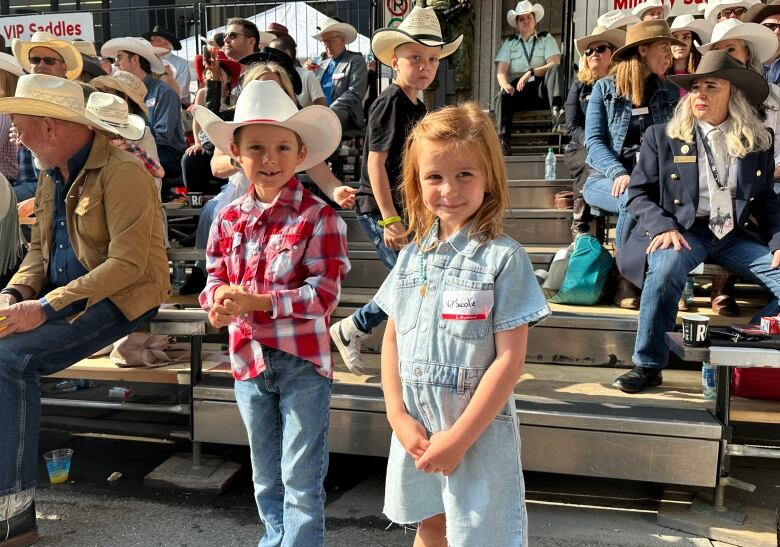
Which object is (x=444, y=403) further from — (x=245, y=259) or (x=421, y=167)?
(x=245, y=259)

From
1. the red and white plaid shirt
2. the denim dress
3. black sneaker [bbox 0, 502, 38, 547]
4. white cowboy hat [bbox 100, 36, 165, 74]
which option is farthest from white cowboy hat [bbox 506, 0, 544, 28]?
black sneaker [bbox 0, 502, 38, 547]

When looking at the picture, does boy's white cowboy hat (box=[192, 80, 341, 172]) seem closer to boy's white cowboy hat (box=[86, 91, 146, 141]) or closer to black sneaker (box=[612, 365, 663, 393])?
boy's white cowboy hat (box=[86, 91, 146, 141])

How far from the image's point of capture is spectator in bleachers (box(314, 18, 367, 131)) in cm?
633

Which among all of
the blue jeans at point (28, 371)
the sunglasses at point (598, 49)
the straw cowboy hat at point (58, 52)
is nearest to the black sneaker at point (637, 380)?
the blue jeans at point (28, 371)

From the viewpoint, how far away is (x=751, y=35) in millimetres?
4777

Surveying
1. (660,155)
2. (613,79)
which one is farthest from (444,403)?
(613,79)

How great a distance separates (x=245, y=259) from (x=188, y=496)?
149 centimetres

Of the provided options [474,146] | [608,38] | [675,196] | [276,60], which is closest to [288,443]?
[474,146]

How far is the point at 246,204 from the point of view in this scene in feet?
8.26

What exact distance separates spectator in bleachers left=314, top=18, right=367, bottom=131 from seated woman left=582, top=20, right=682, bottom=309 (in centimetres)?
233

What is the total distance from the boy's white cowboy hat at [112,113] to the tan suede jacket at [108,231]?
5.0 inches

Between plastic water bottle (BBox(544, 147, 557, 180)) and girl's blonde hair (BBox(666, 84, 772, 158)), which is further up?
girl's blonde hair (BBox(666, 84, 772, 158))

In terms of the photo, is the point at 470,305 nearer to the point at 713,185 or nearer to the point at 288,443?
the point at 288,443

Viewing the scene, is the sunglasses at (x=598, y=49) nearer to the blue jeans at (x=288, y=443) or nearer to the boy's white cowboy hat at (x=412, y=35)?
the boy's white cowboy hat at (x=412, y=35)
